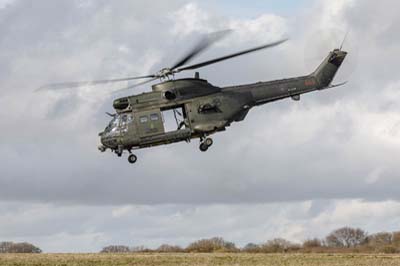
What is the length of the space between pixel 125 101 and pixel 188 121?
3.45m

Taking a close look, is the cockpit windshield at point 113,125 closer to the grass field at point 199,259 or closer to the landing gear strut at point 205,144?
the landing gear strut at point 205,144

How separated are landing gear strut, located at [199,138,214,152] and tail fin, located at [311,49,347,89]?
7.61 metres

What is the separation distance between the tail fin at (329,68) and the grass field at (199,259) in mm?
9746

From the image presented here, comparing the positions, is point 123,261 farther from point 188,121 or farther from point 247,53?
point 247,53

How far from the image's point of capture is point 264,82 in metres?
69.1

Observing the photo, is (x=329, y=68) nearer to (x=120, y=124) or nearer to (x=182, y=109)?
(x=182, y=109)

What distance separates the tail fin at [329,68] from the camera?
7119 centimetres

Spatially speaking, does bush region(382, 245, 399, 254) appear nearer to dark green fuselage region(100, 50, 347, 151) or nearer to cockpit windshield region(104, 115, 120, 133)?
dark green fuselage region(100, 50, 347, 151)

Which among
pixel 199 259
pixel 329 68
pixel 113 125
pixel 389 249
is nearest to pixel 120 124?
pixel 113 125

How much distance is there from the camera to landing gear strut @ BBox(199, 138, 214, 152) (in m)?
67.4

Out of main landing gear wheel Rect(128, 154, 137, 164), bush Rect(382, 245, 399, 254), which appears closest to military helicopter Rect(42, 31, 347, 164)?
main landing gear wheel Rect(128, 154, 137, 164)

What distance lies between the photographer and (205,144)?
6738 centimetres

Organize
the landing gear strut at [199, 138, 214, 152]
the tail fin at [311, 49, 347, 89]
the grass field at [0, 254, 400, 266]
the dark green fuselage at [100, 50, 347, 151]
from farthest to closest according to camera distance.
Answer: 1. the tail fin at [311, 49, 347, 89]
2. the landing gear strut at [199, 138, 214, 152]
3. the dark green fuselage at [100, 50, 347, 151]
4. the grass field at [0, 254, 400, 266]

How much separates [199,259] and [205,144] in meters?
6.09
